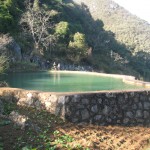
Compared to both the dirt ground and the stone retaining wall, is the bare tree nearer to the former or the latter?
the stone retaining wall

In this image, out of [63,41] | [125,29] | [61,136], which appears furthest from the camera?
[125,29]

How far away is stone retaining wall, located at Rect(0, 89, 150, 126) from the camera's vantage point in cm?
816

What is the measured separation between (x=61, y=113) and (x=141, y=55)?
63.0 metres

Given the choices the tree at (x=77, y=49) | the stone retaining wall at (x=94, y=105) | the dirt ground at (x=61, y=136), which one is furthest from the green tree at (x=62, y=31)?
the dirt ground at (x=61, y=136)

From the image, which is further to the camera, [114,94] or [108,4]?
[108,4]

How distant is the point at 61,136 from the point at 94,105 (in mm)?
1757

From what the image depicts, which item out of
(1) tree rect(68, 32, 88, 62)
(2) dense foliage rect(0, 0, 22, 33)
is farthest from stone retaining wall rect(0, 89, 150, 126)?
(1) tree rect(68, 32, 88, 62)

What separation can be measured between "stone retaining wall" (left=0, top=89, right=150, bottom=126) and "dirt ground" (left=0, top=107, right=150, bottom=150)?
22 centimetres

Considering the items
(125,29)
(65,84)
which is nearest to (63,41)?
(65,84)

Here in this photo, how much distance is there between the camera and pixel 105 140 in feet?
23.6

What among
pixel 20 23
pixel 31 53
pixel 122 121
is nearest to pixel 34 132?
pixel 122 121

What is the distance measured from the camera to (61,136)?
22.7ft

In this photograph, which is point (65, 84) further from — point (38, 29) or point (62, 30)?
point (62, 30)

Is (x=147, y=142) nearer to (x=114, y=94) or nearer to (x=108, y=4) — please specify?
(x=114, y=94)
